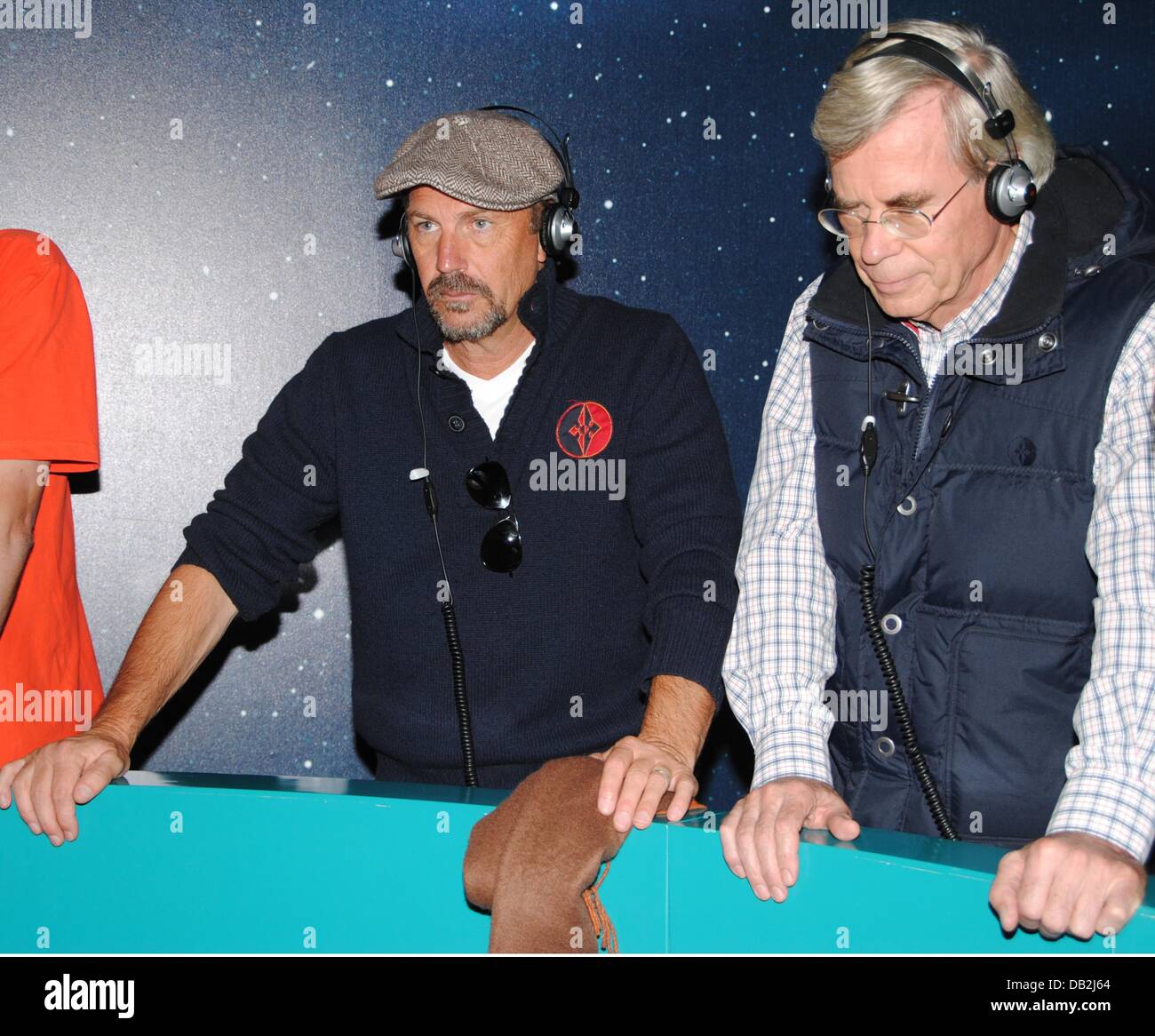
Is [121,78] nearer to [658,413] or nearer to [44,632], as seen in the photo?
[44,632]

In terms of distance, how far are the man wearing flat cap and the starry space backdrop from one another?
534mm

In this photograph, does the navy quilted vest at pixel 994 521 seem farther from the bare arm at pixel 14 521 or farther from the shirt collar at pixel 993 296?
the bare arm at pixel 14 521

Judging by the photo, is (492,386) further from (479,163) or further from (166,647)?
(166,647)

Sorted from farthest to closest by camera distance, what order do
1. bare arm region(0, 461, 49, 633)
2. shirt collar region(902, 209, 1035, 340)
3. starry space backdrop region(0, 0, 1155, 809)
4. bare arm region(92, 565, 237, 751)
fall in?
1. starry space backdrop region(0, 0, 1155, 809)
2. bare arm region(0, 461, 49, 633)
3. bare arm region(92, 565, 237, 751)
4. shirt collar region(902, 209, 1035, 340)

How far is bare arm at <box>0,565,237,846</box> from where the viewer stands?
169 centimetres

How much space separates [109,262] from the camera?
8.80ft

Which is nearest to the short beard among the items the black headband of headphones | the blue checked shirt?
the blue checked shirt

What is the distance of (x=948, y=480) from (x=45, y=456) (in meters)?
1.29

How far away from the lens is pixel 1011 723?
5.31 feet

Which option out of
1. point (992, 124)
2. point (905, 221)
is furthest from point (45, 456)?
point (992, 124)

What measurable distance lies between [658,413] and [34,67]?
140 centimetres

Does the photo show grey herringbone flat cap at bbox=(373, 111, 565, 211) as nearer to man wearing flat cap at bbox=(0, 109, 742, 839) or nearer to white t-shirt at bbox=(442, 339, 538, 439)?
man wearing flat cap at bbox=(0, 109, 742, 839)

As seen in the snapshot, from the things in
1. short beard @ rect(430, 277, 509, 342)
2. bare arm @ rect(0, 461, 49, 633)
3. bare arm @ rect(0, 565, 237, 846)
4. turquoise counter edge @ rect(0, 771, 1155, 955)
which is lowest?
turquoise counter edge @ rect(0, 771, 1155, 955)
